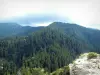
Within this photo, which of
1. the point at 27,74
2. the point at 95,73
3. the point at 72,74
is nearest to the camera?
the point at 95,73

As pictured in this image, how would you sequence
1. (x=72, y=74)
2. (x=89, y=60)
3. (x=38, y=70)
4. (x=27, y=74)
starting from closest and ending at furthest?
(x=72, y=74) → (x=89, y=60) → (x=38, y=70) → (x=27, y=74)

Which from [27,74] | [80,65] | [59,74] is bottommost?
[27,74]

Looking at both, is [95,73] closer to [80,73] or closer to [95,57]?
[80,73]

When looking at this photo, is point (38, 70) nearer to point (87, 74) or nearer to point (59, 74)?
point (59, 74)

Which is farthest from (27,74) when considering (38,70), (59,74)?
(59,74)

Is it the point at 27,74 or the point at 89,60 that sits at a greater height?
the point at 89,60

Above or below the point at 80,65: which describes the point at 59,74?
below

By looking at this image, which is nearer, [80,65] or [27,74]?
[80,65]

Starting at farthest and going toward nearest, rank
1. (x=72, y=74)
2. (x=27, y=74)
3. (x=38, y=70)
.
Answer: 1. (x=27, y=74)
2. (x=38, y=70)
3. (x=72, y=74)

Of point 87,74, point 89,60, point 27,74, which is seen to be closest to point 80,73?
point 87,74
